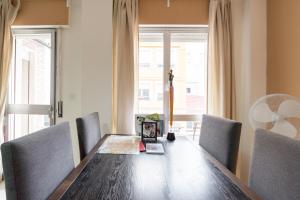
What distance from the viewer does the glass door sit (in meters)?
2.70

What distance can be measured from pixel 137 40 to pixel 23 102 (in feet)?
6.13

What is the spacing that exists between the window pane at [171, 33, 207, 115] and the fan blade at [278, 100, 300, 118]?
3.86ft

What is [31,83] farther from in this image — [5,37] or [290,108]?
[290,108]

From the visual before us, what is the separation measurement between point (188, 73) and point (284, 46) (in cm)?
111

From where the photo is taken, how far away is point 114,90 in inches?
96.8

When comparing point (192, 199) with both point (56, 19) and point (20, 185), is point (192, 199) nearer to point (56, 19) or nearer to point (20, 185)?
point (20, 185)

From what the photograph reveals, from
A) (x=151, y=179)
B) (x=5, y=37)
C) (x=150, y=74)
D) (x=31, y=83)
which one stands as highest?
(x=5, y=37)

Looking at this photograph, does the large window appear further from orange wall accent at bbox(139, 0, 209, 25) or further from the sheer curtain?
the sheer curtain

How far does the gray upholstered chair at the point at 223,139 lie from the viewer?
1324 mm

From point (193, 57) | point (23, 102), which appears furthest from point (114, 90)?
point (23, 102)

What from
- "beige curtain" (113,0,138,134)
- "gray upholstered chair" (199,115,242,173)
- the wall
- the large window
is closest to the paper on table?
"beige curtain" (113,0,138,134)

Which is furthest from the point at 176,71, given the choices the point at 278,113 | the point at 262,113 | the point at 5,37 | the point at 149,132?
the point at 5,37

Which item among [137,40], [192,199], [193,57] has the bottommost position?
[192,199]

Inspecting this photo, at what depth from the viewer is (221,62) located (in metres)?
2.44
